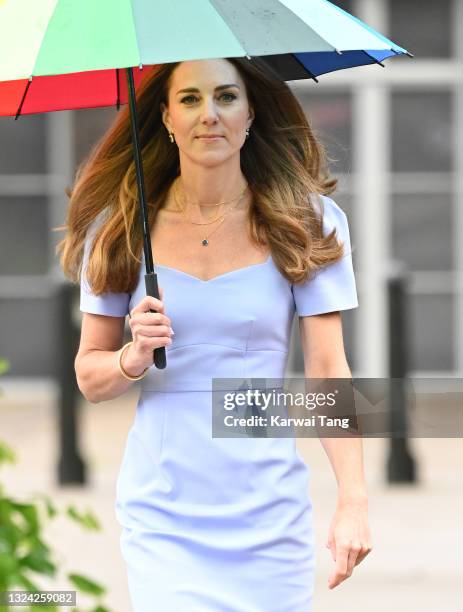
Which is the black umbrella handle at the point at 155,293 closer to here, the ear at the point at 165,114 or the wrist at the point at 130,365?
the wrist at the point at 130,365

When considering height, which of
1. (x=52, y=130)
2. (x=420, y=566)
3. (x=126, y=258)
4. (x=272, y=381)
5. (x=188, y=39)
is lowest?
(x=420, y=566)

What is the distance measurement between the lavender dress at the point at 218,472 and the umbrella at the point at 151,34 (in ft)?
0.35

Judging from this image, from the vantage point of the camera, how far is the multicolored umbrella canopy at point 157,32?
115 inches

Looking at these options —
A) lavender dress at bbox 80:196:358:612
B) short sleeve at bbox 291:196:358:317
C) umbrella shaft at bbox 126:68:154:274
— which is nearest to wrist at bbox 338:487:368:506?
lavender dress at bbox 80:196:358:612

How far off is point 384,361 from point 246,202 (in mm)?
9163

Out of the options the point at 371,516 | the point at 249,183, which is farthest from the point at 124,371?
the point at 371,516

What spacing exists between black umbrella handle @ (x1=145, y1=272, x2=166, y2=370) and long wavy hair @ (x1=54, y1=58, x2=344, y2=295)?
0.14 meters

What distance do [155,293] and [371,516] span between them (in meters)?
5.05

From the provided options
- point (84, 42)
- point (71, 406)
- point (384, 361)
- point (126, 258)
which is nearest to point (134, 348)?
point (126, 258)

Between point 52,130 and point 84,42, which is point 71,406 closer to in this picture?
point 52,130

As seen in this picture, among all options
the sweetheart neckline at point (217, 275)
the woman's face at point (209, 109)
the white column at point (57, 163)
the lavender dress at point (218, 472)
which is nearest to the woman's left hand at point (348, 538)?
the lavender dress at point (218, 472)

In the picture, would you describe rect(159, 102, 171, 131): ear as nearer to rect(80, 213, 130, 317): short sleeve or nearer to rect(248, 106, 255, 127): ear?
rect(248, 106, 255, 127): ear

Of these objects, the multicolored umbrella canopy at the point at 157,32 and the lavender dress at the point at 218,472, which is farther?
the lavender dress at the point at 218,472

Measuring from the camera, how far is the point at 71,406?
916 centimetres
